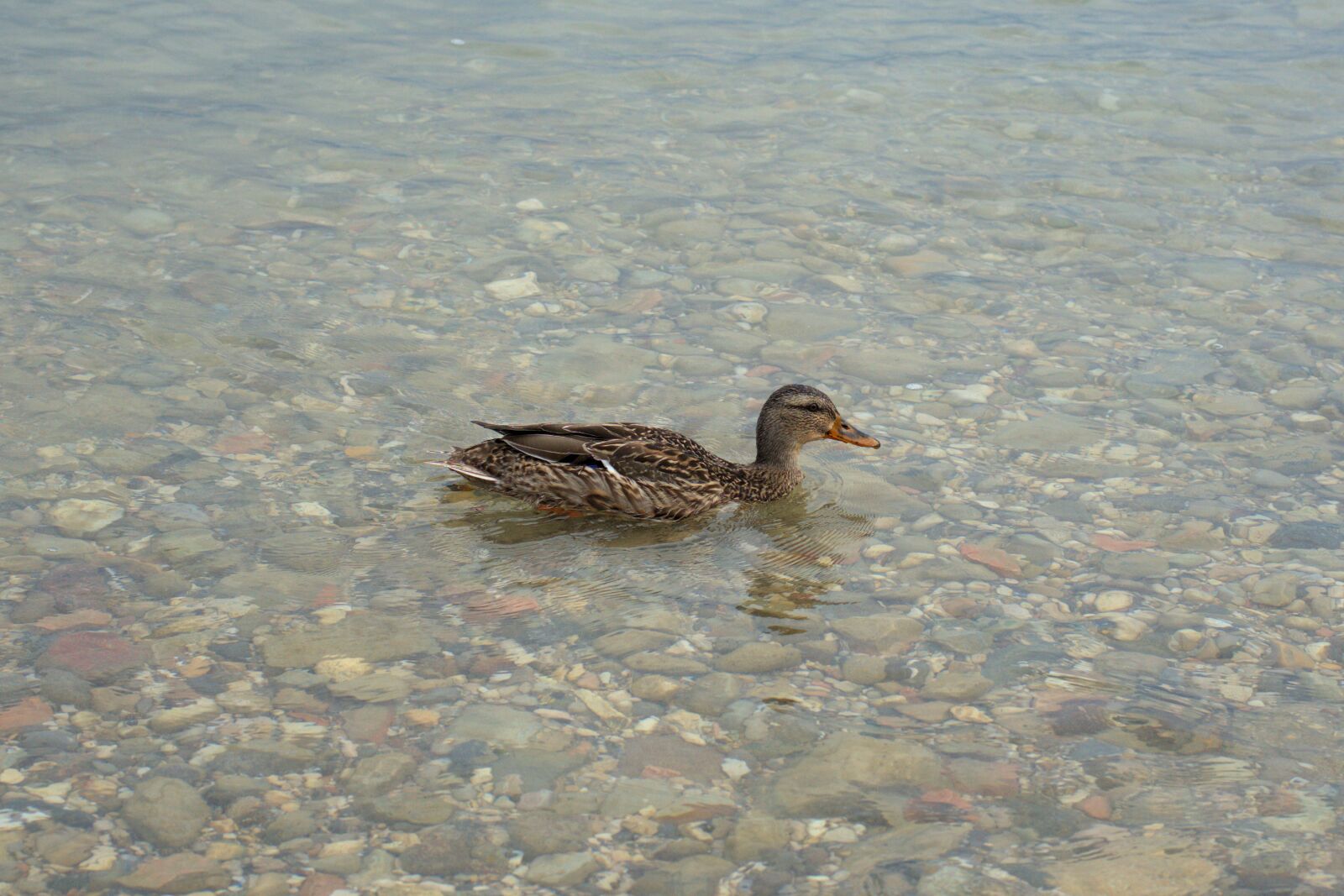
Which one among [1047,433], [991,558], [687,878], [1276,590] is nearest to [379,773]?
[687,878]

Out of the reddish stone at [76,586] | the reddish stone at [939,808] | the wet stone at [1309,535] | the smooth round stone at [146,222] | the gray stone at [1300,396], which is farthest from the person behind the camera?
the smooth round stone at [146,222]

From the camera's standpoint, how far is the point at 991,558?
7.17 metres

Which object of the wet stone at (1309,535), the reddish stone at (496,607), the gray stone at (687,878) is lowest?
the gray stone at (687,878)

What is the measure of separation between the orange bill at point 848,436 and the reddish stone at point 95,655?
12.4ft

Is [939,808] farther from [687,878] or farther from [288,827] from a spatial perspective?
[288,827]

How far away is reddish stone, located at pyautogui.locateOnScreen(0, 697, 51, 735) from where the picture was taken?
5520 mm

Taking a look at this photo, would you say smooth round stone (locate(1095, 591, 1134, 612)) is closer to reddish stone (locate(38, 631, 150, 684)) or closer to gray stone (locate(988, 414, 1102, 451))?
gray stone (locate(988, 414, 1102, 451))

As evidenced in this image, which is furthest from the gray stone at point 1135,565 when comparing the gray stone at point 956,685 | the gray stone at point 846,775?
the gray stone at point 846,775

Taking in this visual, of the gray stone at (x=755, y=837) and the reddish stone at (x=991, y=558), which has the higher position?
the reddish stone at (x=991, y=558)

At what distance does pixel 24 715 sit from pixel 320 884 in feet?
5.22

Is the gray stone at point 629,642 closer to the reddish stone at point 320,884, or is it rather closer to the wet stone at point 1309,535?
the reddish stone at point 320,884

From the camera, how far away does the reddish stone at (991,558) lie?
705 cm

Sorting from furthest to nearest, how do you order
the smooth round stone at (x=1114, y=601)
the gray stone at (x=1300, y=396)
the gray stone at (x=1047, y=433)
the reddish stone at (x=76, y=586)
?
the gray stone at (x=1300, y=396) → the gray stone at (x=1047, y=433) → the smooth round stone at (x=1114, y=601) → the reddish stone at (x=76, y=586)

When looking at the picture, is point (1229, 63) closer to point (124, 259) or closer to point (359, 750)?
point (124, 259)
